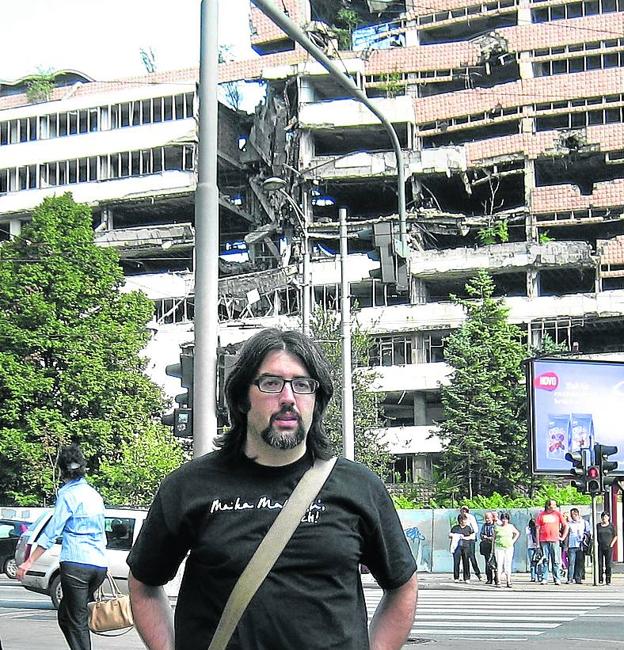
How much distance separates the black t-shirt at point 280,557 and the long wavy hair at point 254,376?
0.08 m

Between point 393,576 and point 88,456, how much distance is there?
162 ft

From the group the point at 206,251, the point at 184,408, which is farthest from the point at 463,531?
the point at 206,251

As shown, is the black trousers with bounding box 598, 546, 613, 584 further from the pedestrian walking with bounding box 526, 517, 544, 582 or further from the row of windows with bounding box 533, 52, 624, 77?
the row of windows with bounding box 533, 52, 624, 77

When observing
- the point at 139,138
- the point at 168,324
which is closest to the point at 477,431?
the point at 168,324

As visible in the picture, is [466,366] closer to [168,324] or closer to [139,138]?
[168,324]

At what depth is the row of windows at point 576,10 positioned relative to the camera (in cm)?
7556

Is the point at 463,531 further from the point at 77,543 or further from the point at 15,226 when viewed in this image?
the point at 15,226

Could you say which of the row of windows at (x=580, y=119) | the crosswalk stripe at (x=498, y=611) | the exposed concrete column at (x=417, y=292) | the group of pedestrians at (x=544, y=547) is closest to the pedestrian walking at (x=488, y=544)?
the group of pedestrians at (x=544, y=547)

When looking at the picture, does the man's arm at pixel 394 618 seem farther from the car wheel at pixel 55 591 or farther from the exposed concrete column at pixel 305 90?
the exposed concrete column at pixel 305 90

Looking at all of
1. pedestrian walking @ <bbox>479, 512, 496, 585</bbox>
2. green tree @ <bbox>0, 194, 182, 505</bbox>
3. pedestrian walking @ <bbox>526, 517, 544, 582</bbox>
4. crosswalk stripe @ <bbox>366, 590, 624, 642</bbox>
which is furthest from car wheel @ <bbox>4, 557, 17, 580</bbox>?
green tree @ <bbox>0, 194, 182, 505</bbox>

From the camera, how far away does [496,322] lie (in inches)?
2416

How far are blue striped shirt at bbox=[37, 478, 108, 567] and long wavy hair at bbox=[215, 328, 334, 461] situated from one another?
5.82 m

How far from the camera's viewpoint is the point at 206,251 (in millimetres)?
11922

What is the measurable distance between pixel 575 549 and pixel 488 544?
8.17 ft
